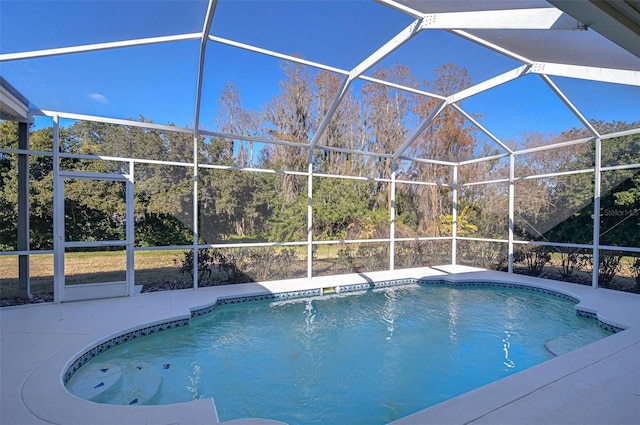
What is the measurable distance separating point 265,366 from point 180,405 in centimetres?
151

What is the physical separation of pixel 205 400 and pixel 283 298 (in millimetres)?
4302

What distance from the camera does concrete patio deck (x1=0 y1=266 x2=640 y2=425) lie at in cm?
257

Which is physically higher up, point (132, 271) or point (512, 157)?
point (512, 157)

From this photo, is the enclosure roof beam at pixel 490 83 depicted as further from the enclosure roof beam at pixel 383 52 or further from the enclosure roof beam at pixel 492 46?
the enclosure roof beam at pixel 383 52

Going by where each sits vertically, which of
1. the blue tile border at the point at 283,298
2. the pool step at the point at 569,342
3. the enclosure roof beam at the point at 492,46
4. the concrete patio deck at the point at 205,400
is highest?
the enclosure roof beam at the point at 492,46

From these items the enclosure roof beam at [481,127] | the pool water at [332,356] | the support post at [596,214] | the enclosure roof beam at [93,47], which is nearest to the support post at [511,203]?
the enclosure roof beam at [481,127]

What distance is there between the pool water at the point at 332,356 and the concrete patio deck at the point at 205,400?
→ 1.41 feet

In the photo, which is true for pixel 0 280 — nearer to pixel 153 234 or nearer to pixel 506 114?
pixel 153 234

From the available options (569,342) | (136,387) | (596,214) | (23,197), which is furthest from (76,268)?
(596,214)

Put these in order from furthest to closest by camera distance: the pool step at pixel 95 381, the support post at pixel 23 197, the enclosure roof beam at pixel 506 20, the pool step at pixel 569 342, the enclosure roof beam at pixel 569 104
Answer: the enclosure roof beam at pixel 569 104 < the support post at pixel 23 197 < the pool step at pixel 569 342 < the pool step at pixel 95 381 < the enclosure roof beam at pixel 506 20

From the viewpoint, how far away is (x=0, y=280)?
586 centimetres

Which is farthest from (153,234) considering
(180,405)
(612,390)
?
(612,390)

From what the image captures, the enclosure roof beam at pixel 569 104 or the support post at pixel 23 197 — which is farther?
the enclosure roof beam at pixel 569 104

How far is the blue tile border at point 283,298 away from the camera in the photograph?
162 inches
